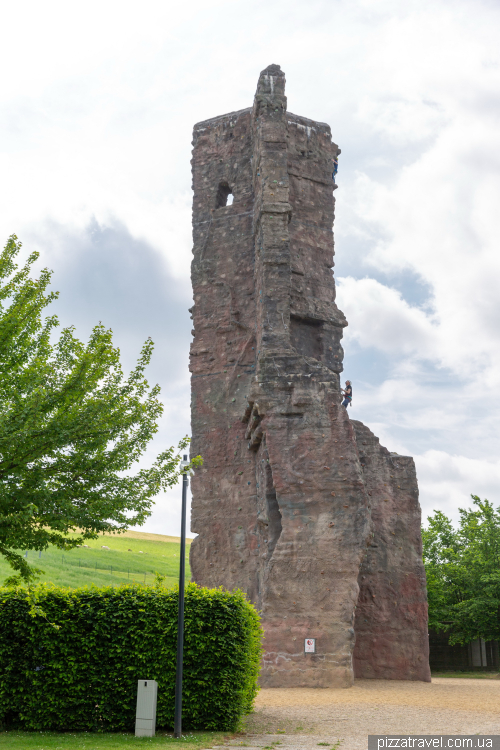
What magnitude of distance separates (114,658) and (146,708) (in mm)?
1111

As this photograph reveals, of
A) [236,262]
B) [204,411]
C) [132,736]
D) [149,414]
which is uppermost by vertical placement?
[236,262]

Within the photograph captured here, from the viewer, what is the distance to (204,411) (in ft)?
96.5

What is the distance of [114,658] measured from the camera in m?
13.4

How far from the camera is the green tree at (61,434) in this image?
1259 cm

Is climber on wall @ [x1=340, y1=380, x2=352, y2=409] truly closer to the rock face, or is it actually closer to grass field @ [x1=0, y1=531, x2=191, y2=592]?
the rock face

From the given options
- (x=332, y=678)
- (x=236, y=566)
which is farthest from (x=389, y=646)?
(x=236, y=566)

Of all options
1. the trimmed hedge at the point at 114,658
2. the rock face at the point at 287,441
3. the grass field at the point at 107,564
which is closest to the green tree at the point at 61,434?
the trimmed hedge at the point at 114,658

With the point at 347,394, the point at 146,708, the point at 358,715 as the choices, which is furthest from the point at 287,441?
the point at 146,708

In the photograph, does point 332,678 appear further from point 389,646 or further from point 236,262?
point 236,262

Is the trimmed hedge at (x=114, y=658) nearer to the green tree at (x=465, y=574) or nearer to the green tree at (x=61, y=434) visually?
the green tree at (x=61, y=434)

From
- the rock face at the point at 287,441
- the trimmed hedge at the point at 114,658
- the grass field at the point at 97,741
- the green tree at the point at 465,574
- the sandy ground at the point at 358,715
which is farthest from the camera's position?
the green tree at the point at 465,574

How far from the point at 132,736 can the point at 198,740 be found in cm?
126

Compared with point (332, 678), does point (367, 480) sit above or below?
above

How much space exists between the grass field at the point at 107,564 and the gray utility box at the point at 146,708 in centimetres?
2290
